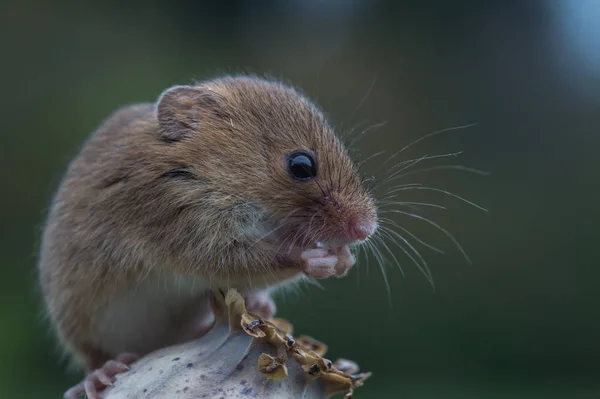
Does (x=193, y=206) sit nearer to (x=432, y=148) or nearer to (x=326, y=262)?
(x=326, y=262)

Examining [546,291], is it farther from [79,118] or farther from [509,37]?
[79,118]

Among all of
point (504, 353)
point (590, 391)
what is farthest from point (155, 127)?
point (590, 391)

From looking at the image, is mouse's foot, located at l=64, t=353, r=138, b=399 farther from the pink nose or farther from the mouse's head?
the pink nose

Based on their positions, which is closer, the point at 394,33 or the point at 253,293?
the point at 253,293

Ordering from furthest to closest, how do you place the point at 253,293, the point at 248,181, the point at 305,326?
the point at 305,326 → the point at 253,293 → the point at 248,181

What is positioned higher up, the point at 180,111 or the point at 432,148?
the point at 432,148

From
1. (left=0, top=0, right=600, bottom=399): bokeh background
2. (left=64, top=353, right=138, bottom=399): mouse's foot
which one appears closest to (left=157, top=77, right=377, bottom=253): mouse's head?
(left=64, top=353, right=138, bottom=399): mouse's foot

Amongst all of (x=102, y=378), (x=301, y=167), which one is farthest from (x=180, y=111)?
(x=102, y=378)
